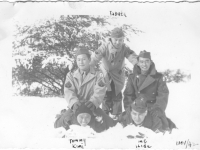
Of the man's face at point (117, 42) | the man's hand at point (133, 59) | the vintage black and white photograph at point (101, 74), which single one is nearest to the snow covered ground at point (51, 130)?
the vintage black and white photograph at point (101, 74)

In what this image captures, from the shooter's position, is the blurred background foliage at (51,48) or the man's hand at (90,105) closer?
the man's hand at (90,105)

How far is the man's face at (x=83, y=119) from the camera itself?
7.65 ft

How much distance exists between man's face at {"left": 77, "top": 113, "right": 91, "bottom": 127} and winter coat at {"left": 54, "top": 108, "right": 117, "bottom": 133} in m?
0.02

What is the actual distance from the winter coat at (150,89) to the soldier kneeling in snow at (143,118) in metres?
0.04

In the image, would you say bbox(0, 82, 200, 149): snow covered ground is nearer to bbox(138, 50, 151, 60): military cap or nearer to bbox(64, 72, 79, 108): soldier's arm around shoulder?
bbox(64, 72, 79, 108): soldier's arm around shoulder

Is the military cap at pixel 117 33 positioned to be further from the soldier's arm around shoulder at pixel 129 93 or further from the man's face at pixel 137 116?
the man's face at pixel 137 116

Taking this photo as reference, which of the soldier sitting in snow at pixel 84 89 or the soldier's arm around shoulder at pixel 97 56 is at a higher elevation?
the soldier's arm around shoulder at pixel 97 56

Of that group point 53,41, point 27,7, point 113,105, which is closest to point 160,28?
point 113,105

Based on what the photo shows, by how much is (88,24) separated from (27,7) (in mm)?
520

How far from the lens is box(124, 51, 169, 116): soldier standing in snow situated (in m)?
2.36

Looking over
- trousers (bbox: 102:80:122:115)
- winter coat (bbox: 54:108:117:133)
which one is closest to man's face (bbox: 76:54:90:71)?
trousers (bbox: 102:80:122:115)

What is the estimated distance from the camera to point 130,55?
7.78 feet
